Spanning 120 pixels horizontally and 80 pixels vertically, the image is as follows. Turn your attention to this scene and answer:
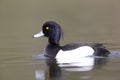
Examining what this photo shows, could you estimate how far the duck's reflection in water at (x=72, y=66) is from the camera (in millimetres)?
11519

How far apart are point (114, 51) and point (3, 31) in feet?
20.9

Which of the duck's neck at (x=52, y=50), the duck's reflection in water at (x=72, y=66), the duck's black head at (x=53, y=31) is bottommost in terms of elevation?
the duck's reflection in water at (x=72, y=66)

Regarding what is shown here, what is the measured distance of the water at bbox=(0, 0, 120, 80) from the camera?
1162cm

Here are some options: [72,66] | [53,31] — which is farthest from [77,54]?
[72,66]

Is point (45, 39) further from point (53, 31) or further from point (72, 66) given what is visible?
point (72, 66)

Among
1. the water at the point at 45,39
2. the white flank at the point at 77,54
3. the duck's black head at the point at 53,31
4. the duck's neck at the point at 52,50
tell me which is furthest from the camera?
the duck's black head at the point at 53,31

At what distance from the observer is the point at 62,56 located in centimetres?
1366

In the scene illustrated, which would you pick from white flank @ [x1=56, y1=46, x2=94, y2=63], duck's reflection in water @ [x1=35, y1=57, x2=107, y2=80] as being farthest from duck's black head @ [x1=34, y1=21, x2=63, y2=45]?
duck's reflection in water @ [x1=35, y1=57, x2=107, y2=80]

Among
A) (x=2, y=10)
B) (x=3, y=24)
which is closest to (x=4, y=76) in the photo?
(x=3, y=24)

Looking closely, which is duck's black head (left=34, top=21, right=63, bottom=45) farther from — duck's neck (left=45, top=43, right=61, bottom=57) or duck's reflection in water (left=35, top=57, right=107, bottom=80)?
duck's reflection in water (left=35, top=57, right=107, bottom=80)

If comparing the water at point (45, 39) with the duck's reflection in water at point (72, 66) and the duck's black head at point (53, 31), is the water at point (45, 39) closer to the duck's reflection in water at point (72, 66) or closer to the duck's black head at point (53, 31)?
the duck's reflection in water at point (72, 66)

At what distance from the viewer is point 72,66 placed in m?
12.3

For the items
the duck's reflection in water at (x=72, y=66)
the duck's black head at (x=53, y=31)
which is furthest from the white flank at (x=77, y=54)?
the duck's black head at (x=53, y=31)

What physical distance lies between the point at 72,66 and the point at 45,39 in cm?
516
